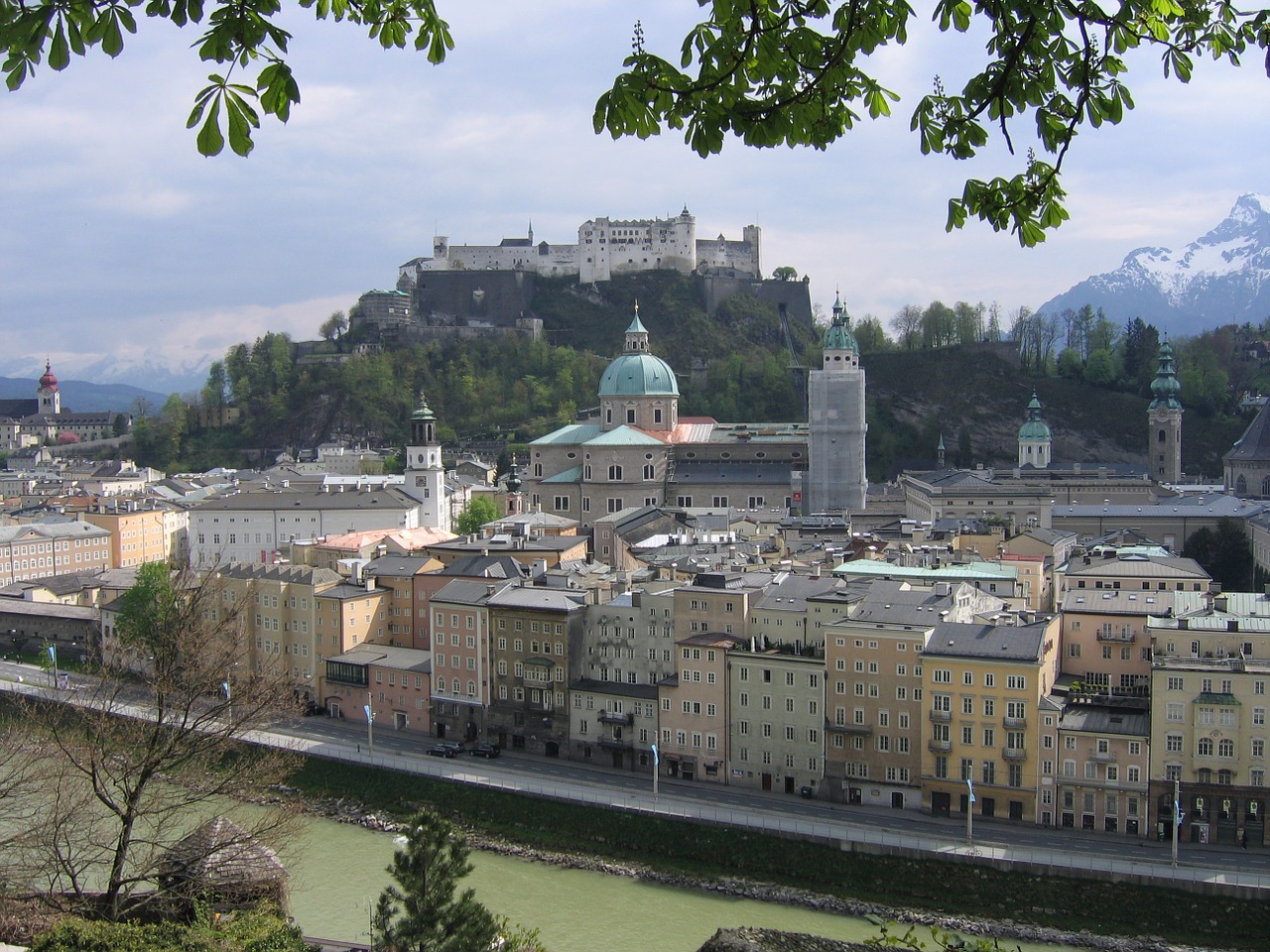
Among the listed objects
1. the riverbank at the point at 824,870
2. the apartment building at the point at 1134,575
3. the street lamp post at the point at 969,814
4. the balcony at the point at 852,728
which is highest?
the apartment building at the point at 1134,575

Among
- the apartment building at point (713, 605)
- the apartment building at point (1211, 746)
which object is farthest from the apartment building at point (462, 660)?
the apartment building at point (1211, 746)

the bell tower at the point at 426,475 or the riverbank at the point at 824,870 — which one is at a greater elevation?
the bell tower at the point at 426,475

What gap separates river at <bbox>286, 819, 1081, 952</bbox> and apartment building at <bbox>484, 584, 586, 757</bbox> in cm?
457

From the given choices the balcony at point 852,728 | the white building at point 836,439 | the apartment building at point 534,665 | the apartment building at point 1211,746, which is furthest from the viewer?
the white building at point 836,439

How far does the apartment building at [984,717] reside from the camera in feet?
62.4

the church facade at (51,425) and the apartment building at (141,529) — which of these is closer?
the apartment building at (141,529)

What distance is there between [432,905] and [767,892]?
6.78m

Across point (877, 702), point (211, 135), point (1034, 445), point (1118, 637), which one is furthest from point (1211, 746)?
point (1034, 445)

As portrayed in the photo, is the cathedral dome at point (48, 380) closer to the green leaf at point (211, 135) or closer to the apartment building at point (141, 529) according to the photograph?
the apartment building at point (141, 529)

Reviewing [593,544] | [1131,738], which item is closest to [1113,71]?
[1131,738]

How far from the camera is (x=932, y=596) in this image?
70.5 ft

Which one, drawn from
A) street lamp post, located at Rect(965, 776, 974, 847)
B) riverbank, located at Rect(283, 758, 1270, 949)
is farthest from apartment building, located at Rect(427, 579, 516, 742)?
street lamp post, located at Rect(965, 776, 974, 847)

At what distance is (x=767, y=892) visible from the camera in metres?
17.7

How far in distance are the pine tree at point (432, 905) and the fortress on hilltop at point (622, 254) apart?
59226 millimetres
